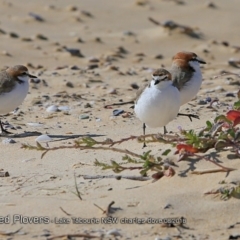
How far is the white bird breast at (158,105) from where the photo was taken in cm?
707

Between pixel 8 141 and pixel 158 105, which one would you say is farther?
pixel 8 141

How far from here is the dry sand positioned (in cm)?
525

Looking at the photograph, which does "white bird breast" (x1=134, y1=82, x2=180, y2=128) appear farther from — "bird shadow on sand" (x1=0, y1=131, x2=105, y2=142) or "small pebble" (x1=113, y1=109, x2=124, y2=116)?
"small pebble" (x1=113, y1=109, x2=124, y2=116)

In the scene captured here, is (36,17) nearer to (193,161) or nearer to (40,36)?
(40,36)

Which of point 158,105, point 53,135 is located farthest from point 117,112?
point 158,105

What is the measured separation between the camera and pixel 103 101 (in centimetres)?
962

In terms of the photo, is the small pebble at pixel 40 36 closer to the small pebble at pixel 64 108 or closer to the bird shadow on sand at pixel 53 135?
the small pebble at pixel 64 108

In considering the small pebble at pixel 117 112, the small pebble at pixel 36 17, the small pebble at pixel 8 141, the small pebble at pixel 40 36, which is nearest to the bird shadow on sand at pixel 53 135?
the small pebble at pixel 8 141

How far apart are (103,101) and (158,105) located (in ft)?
8.59

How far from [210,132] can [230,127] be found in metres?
0.18

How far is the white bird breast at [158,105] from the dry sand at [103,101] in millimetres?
542

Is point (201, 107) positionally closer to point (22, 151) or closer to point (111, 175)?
point (22, 151)

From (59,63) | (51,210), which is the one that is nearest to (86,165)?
(51,210)

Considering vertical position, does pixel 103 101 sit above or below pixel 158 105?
below
